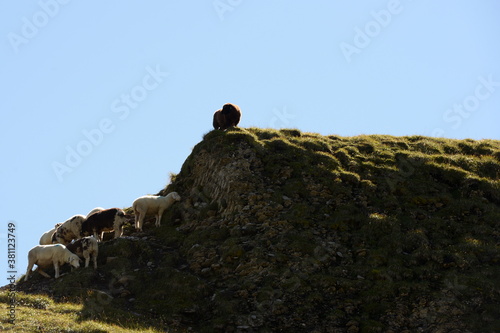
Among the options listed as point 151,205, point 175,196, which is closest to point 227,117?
point 175,196

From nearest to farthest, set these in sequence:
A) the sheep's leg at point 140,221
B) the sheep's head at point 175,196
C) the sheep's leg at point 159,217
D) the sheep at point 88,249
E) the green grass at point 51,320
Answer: the green grass at point 51,320
the sheep at point 88,249
the sheep's leg at point 140,221
the sheep's leg at point 159,217
the sheep's head at point 175,196

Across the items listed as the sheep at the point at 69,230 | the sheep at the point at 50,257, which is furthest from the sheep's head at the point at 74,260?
the sheep at the point at 69,230

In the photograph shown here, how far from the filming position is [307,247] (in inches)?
Answer: 856

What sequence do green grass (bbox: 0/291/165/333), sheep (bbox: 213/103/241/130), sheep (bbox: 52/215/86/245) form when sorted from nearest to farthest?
green grass (bbox: 0/291/165/333) < sheep (bbox: 52/215/86/245) < sheep (bbox: 213/103/241/130)

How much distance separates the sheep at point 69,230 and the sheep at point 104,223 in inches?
14.7

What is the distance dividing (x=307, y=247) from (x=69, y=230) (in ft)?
36.0

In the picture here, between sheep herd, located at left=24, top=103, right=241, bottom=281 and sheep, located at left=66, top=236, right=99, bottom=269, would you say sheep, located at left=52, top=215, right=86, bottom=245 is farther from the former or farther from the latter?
sheep, located at left=66, top=236, right=99, bottom=269

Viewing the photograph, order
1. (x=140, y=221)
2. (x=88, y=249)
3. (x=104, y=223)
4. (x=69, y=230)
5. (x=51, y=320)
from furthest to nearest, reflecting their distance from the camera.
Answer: (x=140, y=221), (x=69, y=230), (x=104, y=223), (x=88, y=249), (x=51, y=320)

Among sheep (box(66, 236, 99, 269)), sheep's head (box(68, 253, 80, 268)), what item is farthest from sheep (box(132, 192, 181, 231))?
sheep's head (box(68, 253, 80, 268))

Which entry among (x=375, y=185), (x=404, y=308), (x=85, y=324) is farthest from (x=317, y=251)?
(x=85, y=324)

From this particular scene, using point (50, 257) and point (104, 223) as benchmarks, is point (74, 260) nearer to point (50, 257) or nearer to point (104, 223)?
point (50, 257)

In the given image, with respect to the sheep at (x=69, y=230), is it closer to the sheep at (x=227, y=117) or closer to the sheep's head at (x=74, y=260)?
the sheep's head at (x=74, y=260)

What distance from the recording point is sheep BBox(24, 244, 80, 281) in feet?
74.6

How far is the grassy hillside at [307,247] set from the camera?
744 inches
